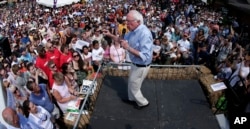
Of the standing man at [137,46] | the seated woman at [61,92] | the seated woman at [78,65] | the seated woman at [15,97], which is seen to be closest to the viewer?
the standing man at [137,46]

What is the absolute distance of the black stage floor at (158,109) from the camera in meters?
4.69

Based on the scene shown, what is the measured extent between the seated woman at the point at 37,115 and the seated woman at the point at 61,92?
0.51 m

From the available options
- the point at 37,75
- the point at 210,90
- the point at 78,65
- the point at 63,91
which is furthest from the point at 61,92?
the point at 210,90

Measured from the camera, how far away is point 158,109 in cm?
505

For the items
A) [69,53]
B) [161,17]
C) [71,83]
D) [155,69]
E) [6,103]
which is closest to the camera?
[6,103]

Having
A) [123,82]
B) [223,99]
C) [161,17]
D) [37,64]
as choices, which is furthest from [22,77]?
[161,17]

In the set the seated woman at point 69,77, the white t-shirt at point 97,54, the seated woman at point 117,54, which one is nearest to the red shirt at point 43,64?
the seated woman at point 69,77

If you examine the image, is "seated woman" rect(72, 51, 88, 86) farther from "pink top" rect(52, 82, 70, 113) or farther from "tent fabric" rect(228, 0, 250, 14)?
"tent fabric" rect(228, 0, 250, 14)

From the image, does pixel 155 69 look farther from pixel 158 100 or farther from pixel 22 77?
pixel 22 77

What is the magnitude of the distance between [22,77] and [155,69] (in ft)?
9.81

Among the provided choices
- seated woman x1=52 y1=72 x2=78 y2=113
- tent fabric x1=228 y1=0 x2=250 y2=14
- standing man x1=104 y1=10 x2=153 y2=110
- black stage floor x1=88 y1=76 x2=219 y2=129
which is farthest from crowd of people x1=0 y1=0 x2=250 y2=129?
standing man x1=104 y1=10 x2=153 y2=110

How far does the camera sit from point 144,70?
4.71 m

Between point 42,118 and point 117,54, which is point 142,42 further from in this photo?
point 117,54

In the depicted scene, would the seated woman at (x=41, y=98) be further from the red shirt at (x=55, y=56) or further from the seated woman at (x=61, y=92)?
the red shirt at (x=55, y=56)
